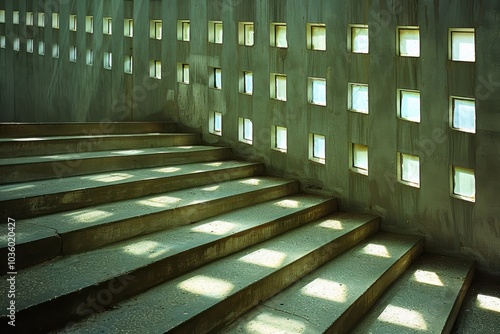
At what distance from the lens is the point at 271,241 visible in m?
3.04

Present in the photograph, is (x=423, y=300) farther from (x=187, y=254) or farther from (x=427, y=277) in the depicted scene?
(x=187, y=254)

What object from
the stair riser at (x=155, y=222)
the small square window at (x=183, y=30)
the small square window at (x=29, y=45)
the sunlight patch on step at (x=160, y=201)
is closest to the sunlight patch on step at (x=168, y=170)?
the sunlight patch on step at (x=160, y=201)

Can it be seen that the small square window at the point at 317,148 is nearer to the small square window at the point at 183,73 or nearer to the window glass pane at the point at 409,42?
the window glass pane at the point at 409,42

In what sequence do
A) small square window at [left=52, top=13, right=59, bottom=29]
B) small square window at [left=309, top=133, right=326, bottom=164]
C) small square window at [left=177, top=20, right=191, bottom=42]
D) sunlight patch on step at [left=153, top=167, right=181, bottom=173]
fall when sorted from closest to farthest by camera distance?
sunlight patch on step at [left=153, top=167, right=181, bottom=173]
small square window at [left=309, top=133, right=326, bottom=164]
small square window at [left=177, top=20, right=191, bottom=42]
small square window at [left=52, top=13, right=59, bottom=29]

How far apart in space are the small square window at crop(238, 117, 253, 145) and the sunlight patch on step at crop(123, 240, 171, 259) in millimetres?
2159

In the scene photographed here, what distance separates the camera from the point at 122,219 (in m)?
2.56

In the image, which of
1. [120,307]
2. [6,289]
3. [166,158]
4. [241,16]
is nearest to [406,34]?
[241,16]

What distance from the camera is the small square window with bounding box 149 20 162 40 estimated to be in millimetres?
5133

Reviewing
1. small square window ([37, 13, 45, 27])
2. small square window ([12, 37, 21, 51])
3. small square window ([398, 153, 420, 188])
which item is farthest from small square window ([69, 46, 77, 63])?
small square window ([398, 153, 420, 188])

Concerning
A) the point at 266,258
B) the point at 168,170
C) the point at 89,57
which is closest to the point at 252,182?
the point at 168,170

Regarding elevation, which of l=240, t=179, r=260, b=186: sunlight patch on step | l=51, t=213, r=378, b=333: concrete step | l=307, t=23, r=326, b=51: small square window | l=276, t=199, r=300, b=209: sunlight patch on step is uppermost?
l=307, t=23, r=326, b=51: small square window

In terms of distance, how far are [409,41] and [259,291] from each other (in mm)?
2258

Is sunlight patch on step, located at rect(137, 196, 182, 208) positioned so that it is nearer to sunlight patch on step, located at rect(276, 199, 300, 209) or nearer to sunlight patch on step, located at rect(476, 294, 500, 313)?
sunlight patch on step, located at rect(276, 199, 300, 209)

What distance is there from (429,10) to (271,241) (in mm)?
1994
